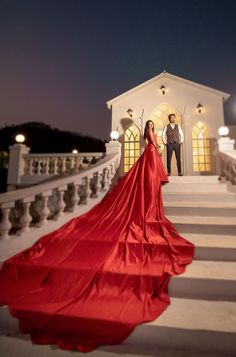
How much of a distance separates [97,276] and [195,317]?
1000 mm

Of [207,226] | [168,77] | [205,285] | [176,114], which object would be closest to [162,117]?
[176,114]

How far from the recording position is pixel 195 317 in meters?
1.94

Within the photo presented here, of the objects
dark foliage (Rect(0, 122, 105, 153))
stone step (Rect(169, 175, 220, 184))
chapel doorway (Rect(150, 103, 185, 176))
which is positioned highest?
dark foliage (Rect(0, 122, 105, 153))

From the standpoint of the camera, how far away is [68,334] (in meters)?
1.90

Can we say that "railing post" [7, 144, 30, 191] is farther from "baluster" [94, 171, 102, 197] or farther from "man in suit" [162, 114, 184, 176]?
"man in suit" [162, 114, 184, 176]

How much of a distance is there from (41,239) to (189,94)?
7996 mm

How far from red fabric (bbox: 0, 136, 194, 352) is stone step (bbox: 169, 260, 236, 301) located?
0.10 metres

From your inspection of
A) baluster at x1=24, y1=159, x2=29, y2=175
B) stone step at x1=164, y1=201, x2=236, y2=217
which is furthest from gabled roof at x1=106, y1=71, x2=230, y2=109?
stone step at x1=164, y1=201, x2=236, y2=217

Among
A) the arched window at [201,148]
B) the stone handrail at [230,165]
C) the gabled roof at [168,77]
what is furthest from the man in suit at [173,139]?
the gabled roof at [168,77]

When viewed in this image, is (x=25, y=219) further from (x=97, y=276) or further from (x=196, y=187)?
(x=196, y=187)

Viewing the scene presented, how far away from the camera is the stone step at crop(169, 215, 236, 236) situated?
122 inches

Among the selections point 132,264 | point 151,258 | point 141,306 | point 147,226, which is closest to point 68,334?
point 141,306

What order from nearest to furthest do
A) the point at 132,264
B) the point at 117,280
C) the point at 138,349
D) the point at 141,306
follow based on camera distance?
1. the point at 138,349
2. the point at 141,306
3. the point at 117,280
4. the point at 132,264

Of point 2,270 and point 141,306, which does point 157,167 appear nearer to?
point 141,306
